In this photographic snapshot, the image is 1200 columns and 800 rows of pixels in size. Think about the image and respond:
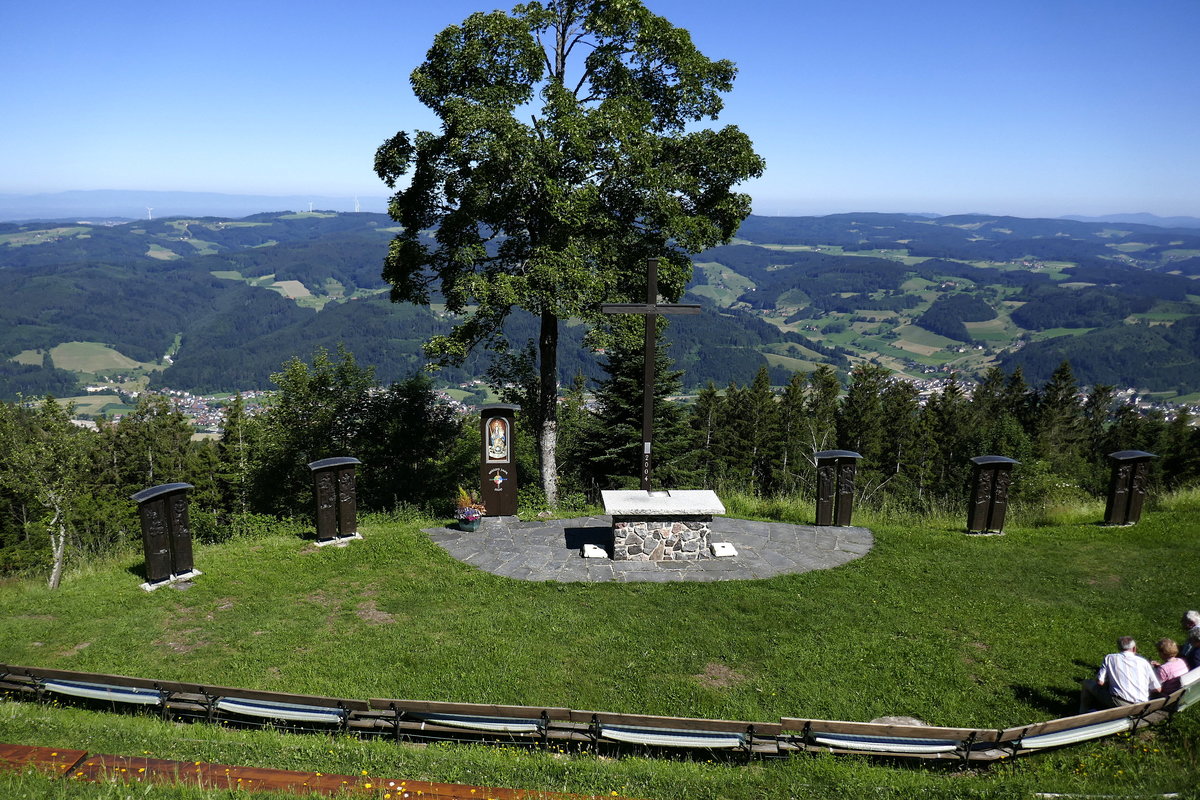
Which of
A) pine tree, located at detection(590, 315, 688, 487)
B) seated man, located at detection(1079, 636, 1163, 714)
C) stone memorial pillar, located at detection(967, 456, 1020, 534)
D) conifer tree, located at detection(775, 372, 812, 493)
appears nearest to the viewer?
seated man, located at detection(1079, 636, 1163, 714)

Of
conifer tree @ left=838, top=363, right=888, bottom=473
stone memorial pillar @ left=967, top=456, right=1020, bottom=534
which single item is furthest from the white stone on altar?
conifer tree @ left=838, top=363, right=888, bottom=473

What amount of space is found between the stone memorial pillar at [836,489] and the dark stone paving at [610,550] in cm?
31

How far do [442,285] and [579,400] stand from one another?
17.8 meters

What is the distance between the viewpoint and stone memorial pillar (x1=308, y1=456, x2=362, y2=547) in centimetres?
1236

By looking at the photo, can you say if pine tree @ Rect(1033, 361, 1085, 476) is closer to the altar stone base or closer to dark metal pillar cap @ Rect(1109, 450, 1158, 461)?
dark metal pillar cap @ Rect(1109, 450, 1158, 461)

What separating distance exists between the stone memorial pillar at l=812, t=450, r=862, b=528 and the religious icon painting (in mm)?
6110

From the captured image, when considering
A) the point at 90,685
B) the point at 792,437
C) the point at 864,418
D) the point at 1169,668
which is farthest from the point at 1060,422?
the point at 90,685

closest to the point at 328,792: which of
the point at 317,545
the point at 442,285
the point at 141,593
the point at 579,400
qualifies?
the point at 141,593

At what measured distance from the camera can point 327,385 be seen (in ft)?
67.9

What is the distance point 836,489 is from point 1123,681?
278 inches

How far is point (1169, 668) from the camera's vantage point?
695 centimetres

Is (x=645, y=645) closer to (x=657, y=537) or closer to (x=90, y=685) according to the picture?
(x=657, y=537)

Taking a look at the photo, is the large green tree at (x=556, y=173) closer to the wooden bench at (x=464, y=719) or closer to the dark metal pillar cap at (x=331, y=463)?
the dark metal pillar cap at (x=331, y=463)

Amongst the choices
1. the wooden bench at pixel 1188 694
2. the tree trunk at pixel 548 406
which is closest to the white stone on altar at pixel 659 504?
the tree trunk at pixel 548 406
